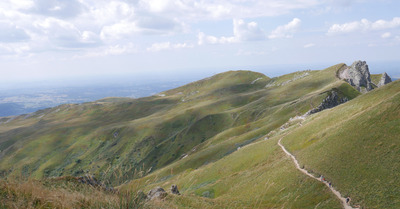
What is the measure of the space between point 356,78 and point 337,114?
10457 centimetres

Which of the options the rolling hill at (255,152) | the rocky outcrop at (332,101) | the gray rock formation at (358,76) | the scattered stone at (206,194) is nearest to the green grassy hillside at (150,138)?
the rolling hill at (255,152)

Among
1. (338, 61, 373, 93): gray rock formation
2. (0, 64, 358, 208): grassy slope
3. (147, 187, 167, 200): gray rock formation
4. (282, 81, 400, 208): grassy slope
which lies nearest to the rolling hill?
(282, 81, 400, 208): grassy slope

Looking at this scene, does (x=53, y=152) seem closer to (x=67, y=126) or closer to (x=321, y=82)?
(x=67, y=126)

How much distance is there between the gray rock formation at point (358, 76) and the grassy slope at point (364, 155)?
9843cm

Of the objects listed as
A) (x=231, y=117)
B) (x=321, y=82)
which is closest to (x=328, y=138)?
(x=231, y=117)

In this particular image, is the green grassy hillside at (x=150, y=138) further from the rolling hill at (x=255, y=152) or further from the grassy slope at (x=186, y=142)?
the rolling hill at (x=255, y=152)

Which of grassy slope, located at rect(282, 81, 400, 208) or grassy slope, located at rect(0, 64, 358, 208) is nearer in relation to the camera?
grassy slope, located at rect(282, 81, 400, 208)

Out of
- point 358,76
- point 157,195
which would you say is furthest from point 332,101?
point 157,195

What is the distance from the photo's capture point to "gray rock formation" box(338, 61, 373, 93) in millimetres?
134038

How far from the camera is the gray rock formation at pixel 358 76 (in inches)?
5277

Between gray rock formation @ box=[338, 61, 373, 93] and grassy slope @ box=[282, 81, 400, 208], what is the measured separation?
9843 cm

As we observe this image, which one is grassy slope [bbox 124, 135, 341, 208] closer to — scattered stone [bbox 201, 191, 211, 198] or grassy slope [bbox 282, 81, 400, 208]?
scattered stone [bbox 201, 191, 211, 198]

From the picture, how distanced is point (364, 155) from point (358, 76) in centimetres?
12860

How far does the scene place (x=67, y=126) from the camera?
178 m
